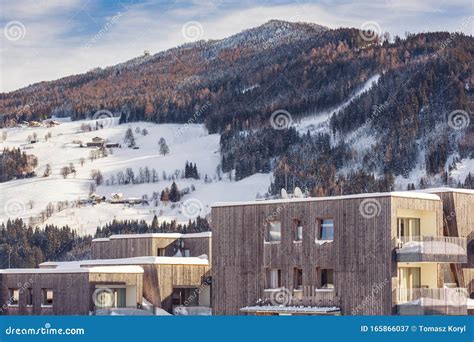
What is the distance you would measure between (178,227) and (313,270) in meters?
84.8

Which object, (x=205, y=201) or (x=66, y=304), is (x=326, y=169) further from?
(x=66, y=304)

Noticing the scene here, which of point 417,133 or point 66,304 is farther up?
point 417,133

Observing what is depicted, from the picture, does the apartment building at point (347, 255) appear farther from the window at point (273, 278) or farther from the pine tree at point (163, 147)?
the pine tree at point (163, 147)

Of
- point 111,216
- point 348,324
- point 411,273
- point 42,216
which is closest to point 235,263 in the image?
point 411,273

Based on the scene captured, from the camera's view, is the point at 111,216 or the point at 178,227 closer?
the point at 178,227

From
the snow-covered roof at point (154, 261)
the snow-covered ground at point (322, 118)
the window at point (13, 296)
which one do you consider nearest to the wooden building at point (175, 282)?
the snow-covered roof at point (154, 261)

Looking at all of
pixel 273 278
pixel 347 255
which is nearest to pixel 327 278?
pixel 347 255

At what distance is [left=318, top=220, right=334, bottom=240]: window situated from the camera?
45.0m

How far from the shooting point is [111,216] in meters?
145

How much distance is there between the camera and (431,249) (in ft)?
144

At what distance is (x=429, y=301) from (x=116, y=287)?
1576cm

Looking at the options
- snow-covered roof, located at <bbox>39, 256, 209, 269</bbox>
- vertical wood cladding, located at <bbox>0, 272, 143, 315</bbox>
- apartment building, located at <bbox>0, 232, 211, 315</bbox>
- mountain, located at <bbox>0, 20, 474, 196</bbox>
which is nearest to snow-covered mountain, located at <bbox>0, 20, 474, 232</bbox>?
mountain, located at <bbox>0, 20, 474, 196</bbox>

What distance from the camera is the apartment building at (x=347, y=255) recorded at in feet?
141

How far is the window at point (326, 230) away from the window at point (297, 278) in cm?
166
